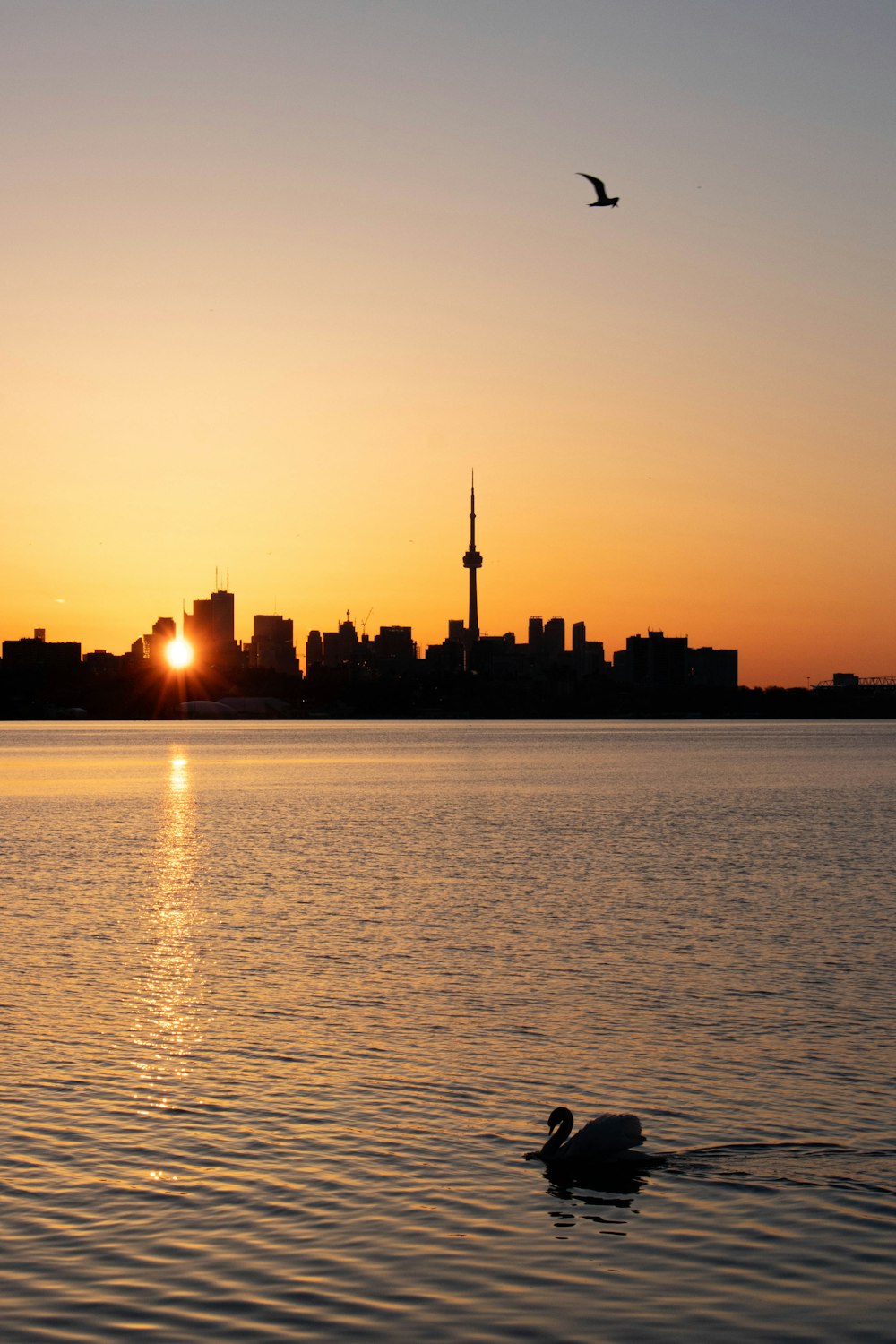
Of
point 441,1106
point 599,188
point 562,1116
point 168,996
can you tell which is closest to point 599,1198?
point 562,1116

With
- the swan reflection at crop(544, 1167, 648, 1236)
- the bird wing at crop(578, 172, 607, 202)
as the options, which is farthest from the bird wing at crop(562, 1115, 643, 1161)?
the bird wing at crop(578, 172, 607, 202)

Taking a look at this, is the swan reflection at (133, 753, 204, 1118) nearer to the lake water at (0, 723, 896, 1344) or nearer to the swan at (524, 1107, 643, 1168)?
the lake water at (0, 723, 896, 1344)

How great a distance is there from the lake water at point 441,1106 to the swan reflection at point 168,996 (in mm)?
126

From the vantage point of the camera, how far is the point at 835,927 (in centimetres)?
4394

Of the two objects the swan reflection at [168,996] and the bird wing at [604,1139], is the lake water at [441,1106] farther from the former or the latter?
the bird wing at [604,1139]

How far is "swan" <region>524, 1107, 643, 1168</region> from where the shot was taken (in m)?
20.0

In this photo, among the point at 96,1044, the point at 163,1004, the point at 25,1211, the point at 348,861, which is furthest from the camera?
the point at 348,861

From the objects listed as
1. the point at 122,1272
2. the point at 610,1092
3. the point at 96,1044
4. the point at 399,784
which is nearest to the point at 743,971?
the point at 610,1092

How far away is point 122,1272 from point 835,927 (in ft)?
102

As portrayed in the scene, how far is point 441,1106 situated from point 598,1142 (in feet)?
13.4

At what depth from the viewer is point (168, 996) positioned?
33094 mm

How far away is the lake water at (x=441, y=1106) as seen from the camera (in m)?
15.9

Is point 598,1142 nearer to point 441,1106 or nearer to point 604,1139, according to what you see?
point 604,1139

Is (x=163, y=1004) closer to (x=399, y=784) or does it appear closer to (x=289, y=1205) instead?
(x=289, y=1205)
